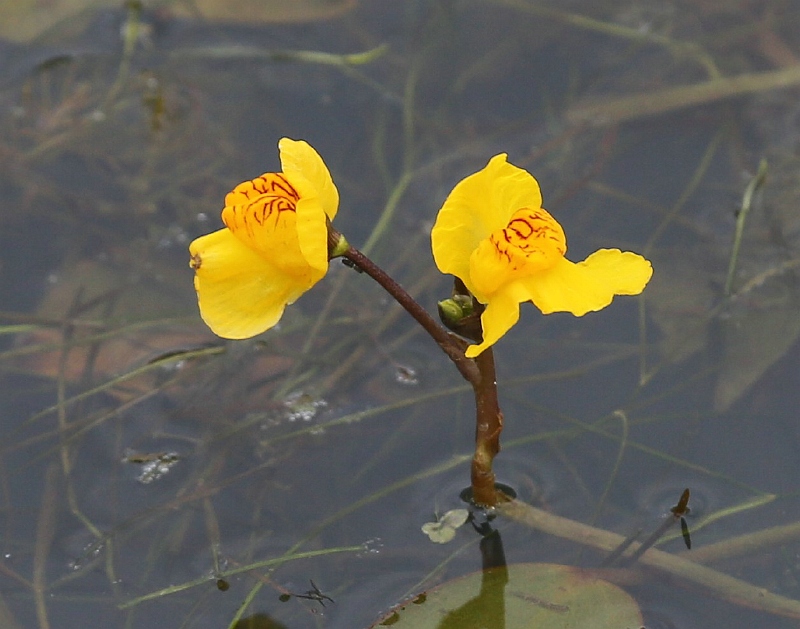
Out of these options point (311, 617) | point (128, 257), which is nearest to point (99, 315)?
point (128, 257)

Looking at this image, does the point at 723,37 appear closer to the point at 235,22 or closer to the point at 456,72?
the point at 456,72

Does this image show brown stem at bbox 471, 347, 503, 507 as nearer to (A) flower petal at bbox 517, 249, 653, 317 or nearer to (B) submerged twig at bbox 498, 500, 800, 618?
(B) submerged twig at bbox 498, 500, 800, 618

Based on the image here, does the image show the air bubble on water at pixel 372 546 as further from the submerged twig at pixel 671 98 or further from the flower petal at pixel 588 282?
the submerged twig at pixel 671 98

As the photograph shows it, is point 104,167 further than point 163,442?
Yes

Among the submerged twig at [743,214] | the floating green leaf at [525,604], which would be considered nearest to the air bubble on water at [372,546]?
the floating green leaf at [525,604]

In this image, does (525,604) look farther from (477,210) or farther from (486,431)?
(477,210)

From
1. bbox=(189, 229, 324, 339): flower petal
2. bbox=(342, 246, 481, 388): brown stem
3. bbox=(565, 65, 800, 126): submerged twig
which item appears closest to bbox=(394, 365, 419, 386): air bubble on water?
bbox=(342, 246, 481, 388): brown stem
